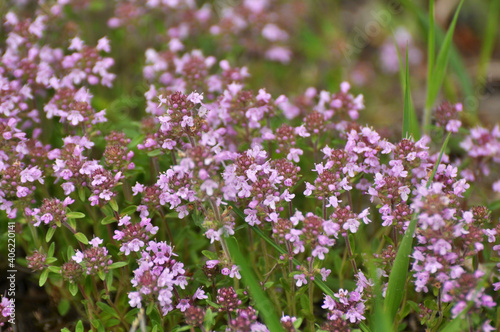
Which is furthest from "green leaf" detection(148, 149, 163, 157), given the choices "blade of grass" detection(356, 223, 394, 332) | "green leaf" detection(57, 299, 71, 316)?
"blade of grass" detection(356, 223, 394, 332)

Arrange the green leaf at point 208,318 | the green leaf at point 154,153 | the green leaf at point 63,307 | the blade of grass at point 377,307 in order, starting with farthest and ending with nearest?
1. the green leaf at point 63,307
2. the green leaf at point 154,153
3. the green leaf at point 208,318
4. the blade of grass at point 377,307

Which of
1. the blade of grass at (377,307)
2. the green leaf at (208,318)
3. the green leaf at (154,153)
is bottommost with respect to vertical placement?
the green leaf at (208,318)

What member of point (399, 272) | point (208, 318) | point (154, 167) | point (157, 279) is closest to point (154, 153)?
point (154, 167)

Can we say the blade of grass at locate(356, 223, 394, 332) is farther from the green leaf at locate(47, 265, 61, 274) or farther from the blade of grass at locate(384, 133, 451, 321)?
the green leaf at locate(47, 265, 61, 274)

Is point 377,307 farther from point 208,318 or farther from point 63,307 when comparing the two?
point 63,307

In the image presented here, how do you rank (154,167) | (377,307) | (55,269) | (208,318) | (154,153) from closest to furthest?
(377,307), (208,318), (55,269), (154,153), (154,167)

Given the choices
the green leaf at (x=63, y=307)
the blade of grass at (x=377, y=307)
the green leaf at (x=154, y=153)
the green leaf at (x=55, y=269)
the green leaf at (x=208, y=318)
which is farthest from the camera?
the green leaf at (x=63, y=307)

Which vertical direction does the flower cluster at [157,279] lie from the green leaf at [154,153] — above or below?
below

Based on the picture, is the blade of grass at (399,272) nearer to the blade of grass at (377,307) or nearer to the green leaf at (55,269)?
the blade of grass at (377,307)

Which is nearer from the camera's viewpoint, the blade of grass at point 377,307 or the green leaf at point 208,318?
the blade of grass at point 377,307

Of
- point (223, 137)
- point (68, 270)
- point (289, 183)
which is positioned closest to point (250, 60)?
point (223, 137)

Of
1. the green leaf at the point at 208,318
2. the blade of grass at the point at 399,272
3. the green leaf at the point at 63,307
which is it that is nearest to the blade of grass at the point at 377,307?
the blade of grass at the point at 399,272
